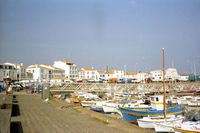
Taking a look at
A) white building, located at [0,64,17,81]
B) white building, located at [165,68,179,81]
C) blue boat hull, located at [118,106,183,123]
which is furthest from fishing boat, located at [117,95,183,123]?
white building, located at [0,64,17,81]

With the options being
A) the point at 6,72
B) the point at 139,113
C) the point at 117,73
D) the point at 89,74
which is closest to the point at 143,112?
the point at 139,113

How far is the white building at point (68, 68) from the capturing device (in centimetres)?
13212

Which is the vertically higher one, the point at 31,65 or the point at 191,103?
the point at 31,65

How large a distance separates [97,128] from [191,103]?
29.3 m

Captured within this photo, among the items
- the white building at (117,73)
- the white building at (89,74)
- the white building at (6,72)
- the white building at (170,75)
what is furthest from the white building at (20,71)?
the white building at (170,75)

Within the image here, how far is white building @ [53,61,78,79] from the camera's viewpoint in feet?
433

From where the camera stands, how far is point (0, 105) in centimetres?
1370

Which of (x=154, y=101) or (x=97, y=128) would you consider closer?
(x=97, y=128)

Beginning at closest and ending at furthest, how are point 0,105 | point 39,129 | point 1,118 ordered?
point 1,118
point 39,129
point 0,105

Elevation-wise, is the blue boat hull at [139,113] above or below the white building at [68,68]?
below

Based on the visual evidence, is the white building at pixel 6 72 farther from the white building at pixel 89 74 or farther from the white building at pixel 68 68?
the white building at pixel 89 74

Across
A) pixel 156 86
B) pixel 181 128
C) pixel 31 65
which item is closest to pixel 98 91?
pixel 156 86

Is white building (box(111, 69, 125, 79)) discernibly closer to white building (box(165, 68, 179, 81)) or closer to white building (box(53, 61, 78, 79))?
white building (box(53, 61, 78, 79))

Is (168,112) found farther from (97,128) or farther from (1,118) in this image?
(1,118)
